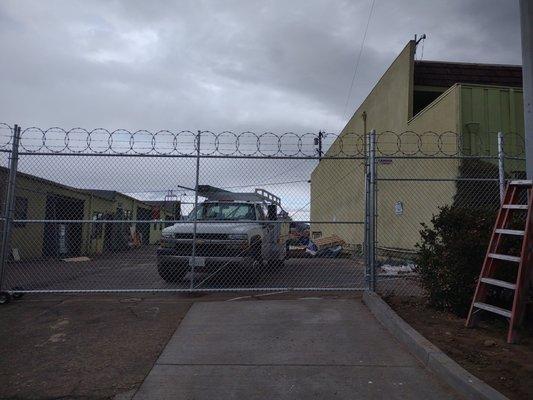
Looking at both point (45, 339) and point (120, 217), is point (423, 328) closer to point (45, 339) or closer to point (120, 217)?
point (45, 339)

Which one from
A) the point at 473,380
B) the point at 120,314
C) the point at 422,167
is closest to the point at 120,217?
the point at 422,167

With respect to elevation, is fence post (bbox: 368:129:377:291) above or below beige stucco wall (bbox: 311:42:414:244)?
below

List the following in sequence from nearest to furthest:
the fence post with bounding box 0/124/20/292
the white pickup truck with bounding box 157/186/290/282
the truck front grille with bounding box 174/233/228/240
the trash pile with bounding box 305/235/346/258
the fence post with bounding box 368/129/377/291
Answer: the fence post with bounding box 0/124/20/292, the fence post with bounding box 368/129/377/291, the white pickup truck with bounding box 157/186/290/282, the truck front grille with bounding box 174/233/228/240, the trash pile with bounding box 305/235/346/258

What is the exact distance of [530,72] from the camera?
550 centimetres

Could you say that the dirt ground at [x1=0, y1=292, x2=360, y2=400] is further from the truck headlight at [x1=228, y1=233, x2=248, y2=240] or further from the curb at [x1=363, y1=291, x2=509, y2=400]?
the curb at [x1=363, y1=291, x2=509, y2=400]

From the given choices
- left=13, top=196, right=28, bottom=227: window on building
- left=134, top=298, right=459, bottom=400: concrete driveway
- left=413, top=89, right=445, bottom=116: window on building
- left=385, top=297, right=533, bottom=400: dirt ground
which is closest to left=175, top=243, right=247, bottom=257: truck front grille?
left=134, top=298, right=459, bottom=400: concrete driveway

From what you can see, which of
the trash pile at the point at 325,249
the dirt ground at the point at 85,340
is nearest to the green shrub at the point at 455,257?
the dirt ground at the point at 85,340

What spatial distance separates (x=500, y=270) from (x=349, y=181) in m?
15.5

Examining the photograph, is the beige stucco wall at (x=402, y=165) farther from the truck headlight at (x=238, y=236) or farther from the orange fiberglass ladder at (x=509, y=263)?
the orange fiberglass ladder at (x=509, y=263)

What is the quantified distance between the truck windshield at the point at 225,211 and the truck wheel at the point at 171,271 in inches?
49.0

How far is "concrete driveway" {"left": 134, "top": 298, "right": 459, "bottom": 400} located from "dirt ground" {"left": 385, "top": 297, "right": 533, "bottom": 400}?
402 mm

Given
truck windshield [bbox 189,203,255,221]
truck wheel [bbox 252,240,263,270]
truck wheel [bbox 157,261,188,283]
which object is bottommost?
truck wheel [bbox 157,261,188,283]

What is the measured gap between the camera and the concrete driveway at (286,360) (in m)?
3.95

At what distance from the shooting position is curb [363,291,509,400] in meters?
3.66
